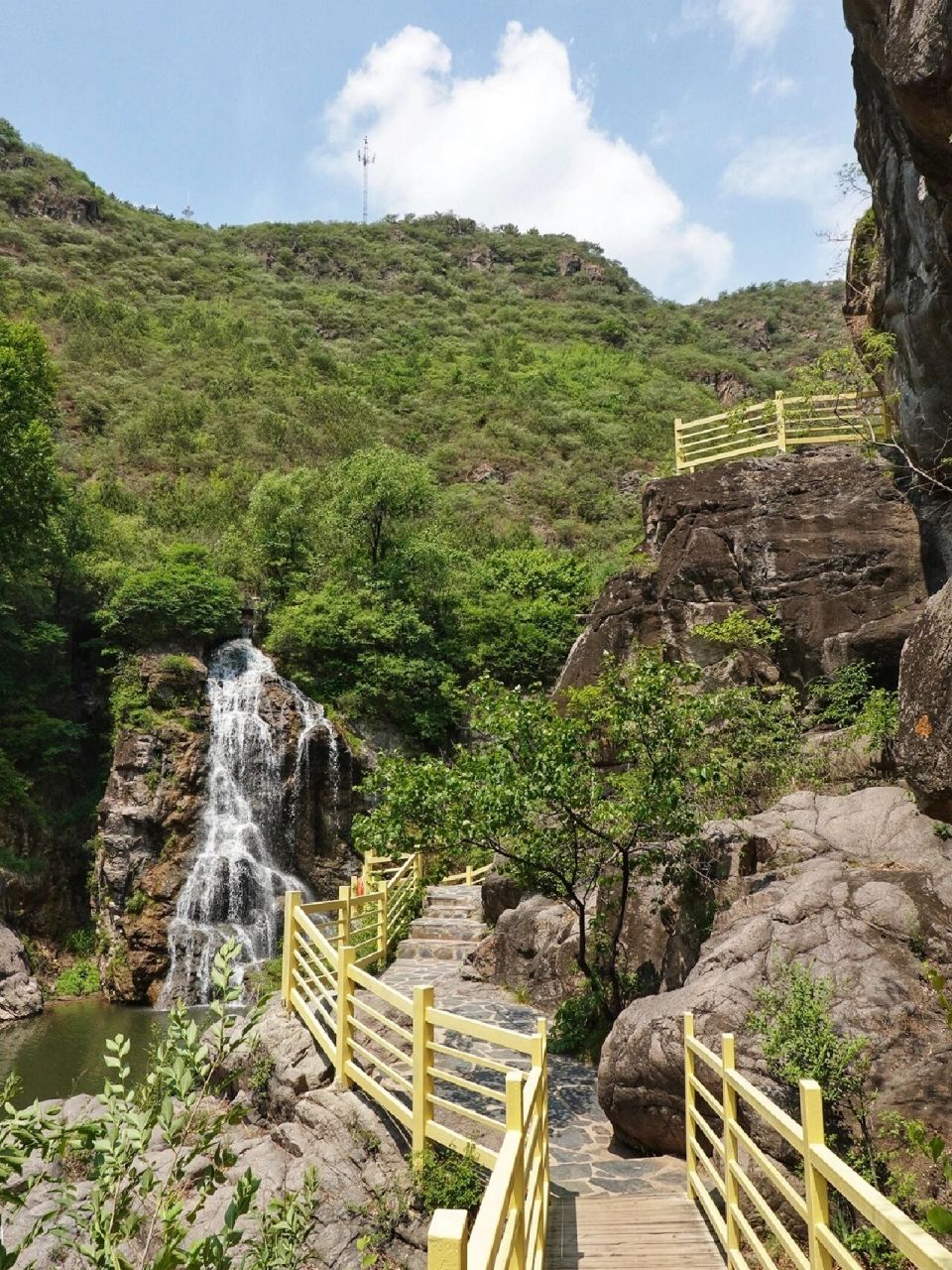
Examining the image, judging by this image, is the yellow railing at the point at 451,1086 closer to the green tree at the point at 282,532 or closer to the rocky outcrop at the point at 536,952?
the rocky outcrop at the point at 536,952

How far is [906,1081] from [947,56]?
254 inches

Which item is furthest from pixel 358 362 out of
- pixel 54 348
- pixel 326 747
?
pixel 326 747

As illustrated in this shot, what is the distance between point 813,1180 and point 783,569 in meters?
13.9

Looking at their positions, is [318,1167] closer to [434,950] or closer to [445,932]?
[434,950]

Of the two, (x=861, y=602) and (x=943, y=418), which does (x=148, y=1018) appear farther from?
(x=943, y=418)

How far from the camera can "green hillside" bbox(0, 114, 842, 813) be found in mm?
23656

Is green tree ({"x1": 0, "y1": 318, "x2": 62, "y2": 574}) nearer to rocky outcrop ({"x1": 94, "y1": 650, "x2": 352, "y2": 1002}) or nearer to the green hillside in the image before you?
the green hillside

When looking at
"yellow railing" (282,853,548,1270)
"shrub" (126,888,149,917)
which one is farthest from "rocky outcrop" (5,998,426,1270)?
"shrub" (126,888,149,917)

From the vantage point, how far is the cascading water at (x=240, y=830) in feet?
57.0

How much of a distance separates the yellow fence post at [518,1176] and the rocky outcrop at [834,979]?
235 cm

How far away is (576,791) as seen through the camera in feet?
27.7

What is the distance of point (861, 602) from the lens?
14812mm

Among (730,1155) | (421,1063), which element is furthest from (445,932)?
(730,1155)

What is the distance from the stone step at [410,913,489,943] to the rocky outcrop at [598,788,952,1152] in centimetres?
720
